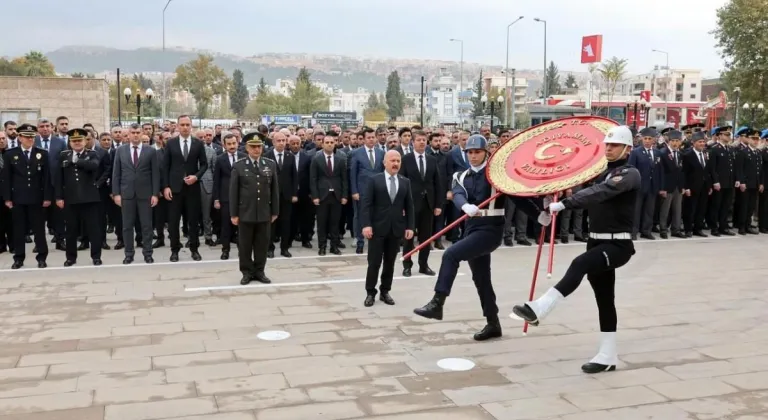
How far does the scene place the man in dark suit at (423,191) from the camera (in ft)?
30.8

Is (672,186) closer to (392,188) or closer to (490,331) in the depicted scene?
(392,188)

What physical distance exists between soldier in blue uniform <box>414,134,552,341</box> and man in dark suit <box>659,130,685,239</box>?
7447 millimetres

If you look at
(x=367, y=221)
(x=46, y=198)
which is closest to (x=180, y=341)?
(x=367, y=221)

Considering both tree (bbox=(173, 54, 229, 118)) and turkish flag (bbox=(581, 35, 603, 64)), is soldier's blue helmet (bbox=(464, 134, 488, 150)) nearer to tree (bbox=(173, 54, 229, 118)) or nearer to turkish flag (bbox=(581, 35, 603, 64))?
turkish flag (bbox=(581, 35, 603, 64))

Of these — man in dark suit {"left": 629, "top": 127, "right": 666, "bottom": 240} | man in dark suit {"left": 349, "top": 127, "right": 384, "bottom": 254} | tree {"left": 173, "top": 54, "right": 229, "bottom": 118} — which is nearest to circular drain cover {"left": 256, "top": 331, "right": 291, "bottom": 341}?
man in dark suit {"left": 349, "top": 127, "right": 384, "bottom": 254}

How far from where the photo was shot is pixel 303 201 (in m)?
11.8

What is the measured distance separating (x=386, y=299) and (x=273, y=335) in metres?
1.66

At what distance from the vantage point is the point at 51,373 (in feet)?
17.8

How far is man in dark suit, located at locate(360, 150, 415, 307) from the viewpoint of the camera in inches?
303

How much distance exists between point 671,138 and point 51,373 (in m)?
11.3

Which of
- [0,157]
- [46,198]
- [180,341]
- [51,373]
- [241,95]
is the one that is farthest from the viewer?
[241,95]

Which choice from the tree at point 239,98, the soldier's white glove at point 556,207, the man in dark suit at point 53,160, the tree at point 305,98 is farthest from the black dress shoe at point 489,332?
the tree at point 239,98

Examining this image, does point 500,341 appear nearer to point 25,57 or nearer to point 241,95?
point 25,57

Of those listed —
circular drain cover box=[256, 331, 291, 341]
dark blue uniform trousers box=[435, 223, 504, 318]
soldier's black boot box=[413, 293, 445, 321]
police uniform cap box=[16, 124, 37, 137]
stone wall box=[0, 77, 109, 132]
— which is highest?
stone wall box=[0, 77, 109, 132]
